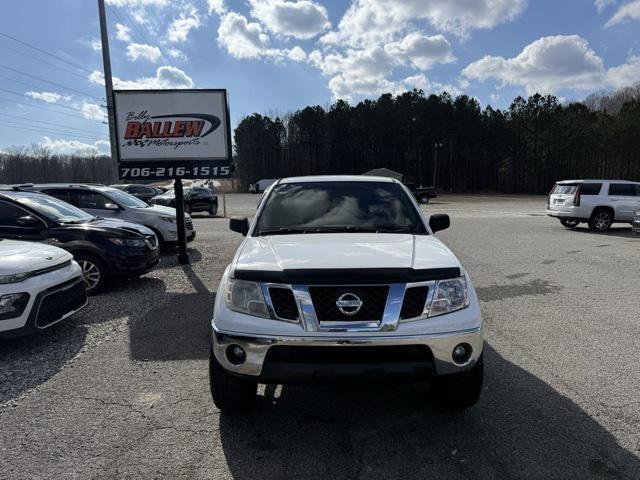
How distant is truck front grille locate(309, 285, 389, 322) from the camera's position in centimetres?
275

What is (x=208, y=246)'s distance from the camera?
1265 cm

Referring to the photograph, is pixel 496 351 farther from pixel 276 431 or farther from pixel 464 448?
pixel 276 431

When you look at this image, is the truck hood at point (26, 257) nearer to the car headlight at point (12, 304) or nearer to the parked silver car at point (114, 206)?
the car headlight at point (12, 304)

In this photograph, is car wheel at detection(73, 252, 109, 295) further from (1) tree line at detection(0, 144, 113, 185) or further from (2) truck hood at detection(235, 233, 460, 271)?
(1) tree line at detection(0, 144, 113, 185)

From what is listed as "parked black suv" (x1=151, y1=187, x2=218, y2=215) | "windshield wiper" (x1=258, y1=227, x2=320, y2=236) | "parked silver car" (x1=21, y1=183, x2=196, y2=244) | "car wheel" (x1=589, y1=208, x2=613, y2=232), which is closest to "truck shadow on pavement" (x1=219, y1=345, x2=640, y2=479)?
"windshield wiper" (x1=258, y1=227, x2=320, y2=236)

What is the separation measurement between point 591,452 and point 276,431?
6.70 ft

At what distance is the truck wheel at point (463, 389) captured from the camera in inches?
119

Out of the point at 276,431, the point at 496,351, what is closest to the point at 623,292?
the point at 496,351

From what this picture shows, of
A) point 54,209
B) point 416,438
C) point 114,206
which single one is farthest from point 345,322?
point 114,206

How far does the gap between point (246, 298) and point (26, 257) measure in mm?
3211

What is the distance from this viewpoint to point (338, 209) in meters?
4.22

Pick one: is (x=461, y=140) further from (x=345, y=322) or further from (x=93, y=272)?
(x=345, y=322)

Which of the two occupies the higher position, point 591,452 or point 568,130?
point 568,130

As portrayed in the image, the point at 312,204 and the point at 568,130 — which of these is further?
the point at 568,130
